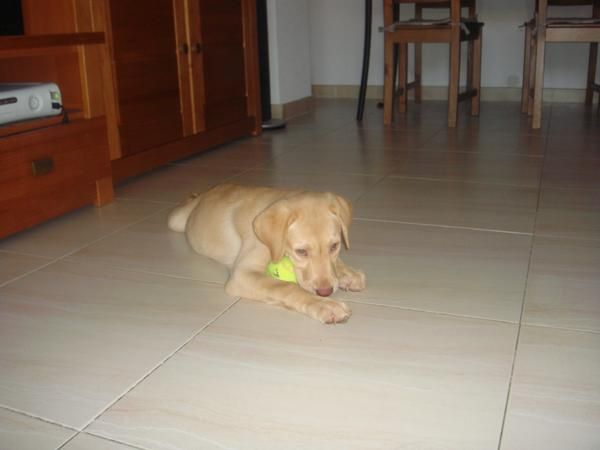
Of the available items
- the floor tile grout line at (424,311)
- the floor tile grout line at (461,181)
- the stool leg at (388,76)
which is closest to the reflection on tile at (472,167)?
the floor tile grout line at (461,181)

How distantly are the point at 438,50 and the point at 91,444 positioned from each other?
4519 millimetres

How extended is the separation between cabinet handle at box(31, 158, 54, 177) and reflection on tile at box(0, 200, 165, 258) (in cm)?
19

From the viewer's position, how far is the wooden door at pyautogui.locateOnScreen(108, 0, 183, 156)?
252 cm

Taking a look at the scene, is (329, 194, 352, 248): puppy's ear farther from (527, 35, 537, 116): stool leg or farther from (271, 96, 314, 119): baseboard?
(527, 35, 537, 116): stool leg

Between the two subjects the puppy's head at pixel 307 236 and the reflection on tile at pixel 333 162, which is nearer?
the puppy's head at pixel 307 236

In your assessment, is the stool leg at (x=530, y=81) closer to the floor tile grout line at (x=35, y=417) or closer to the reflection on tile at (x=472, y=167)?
the reflection on tile at (x=472, y=167)

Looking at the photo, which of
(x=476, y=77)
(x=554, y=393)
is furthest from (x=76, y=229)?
(x=476, y=77)

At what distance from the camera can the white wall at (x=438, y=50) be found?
15.4ft

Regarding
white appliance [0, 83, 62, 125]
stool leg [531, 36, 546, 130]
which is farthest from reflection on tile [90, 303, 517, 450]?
stool leg [531, 36, 546, 130]

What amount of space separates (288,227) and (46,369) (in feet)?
1.83

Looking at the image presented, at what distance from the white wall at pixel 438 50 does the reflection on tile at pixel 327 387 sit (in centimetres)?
390

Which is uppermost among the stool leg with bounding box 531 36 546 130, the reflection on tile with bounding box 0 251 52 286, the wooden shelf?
the wooden shelf

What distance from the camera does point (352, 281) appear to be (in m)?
1.56

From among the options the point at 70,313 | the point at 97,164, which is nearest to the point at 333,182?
the point at 97,164
